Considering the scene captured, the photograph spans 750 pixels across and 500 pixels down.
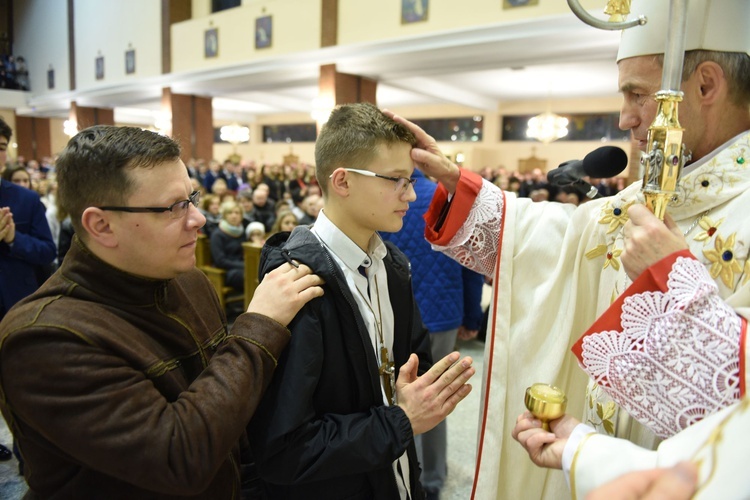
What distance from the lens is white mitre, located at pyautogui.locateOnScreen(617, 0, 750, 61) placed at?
1.16 m

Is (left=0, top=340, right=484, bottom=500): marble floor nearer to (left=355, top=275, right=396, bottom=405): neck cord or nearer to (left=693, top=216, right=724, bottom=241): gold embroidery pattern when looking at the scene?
(left=355, top=275, right=396, bottom=405): neck cord

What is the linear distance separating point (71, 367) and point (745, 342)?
114cm

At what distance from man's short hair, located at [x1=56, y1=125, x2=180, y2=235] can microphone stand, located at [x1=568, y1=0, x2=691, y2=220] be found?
91 centimetres

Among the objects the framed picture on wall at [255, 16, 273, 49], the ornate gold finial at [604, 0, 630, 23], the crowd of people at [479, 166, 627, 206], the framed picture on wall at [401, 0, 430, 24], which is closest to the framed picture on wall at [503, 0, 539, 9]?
the framed picture on wall at [401, 0, 430, 24]

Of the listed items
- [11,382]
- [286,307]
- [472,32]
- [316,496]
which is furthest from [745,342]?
[472,32]

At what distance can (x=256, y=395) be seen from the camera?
1.09 m

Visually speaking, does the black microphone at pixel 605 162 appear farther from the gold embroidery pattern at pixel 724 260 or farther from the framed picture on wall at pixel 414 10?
the framed picture on wall at pixel 414 10

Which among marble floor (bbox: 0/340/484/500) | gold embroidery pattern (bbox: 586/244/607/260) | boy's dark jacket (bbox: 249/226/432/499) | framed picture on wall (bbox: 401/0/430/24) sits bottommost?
marble floor (bbox: 0/340/484/500)

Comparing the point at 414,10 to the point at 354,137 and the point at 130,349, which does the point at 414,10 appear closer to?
the point at 354,137

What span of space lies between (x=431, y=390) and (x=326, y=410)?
262mm

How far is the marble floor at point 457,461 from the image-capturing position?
8.72 ft

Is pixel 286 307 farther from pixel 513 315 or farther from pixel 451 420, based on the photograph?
pixel 451 420

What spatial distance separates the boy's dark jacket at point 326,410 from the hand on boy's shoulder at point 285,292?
0.04 meters

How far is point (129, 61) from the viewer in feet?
44.4
